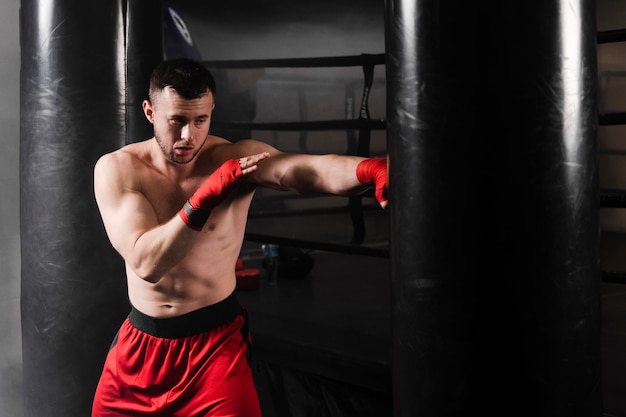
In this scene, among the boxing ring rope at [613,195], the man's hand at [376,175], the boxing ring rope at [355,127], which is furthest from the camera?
the boxing ring rope at [355,127]

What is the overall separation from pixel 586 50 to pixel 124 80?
1.06 metres

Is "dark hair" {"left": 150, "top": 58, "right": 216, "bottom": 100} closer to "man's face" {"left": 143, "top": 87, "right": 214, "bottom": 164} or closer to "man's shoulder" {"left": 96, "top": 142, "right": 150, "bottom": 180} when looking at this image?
"man's face" {"left": 143, "top": 87, "right": 214, "bottom": 164}

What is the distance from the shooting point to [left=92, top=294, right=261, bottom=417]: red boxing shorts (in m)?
1.19

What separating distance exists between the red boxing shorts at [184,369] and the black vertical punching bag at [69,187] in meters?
0.29

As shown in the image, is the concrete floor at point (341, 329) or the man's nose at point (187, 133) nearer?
the man's nose at point (187, 133)

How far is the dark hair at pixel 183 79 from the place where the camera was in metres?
1.12

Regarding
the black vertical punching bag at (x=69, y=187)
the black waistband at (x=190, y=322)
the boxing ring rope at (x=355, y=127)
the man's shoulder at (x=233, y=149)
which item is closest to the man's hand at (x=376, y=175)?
the man's shoulder at (x=233, y=149)

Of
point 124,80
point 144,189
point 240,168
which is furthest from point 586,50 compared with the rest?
point 124,80

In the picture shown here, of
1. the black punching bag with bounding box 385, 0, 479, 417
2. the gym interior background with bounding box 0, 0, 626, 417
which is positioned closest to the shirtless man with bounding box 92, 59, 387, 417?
the black punching bag with bounding box 385, 0, 479, 417

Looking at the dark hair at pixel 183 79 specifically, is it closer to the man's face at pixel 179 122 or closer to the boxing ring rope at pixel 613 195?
the man's face at pixel 179 122

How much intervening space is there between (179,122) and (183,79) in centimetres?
7

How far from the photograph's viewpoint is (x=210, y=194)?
3.51 feet

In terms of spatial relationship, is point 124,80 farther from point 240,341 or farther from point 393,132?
point 393,132

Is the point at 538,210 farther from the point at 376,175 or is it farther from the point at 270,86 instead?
the point at 270,86
